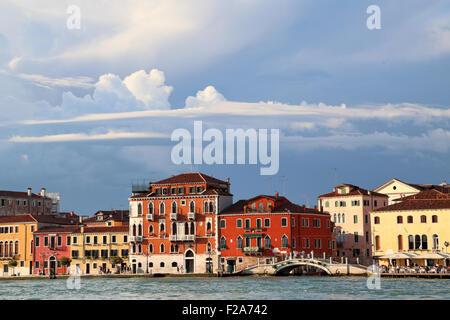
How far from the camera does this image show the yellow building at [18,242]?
81438 mm

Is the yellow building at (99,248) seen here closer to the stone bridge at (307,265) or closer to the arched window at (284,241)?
the stone bridge at (307,265)

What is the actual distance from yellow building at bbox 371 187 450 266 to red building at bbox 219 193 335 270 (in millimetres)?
7585

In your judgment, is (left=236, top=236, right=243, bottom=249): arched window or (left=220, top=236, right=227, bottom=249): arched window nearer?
(left=236, top=236, right=243, bottom=249): arched window

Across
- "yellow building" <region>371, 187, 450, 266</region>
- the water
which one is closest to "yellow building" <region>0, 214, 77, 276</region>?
the water

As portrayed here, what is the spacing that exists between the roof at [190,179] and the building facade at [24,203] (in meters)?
25.7

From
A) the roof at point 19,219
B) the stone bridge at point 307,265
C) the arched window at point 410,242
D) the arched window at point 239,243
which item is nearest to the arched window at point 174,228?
the arched window at point 239,243

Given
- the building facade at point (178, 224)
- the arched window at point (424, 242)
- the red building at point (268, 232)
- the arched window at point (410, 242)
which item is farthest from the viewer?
the building facade at point (178, 224)

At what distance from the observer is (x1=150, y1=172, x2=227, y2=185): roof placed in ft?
250

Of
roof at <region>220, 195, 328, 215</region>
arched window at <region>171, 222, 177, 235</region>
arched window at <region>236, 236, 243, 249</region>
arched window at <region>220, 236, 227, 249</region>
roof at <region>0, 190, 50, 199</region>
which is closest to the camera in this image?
roof at <region>220, 195, 328, 215</region>

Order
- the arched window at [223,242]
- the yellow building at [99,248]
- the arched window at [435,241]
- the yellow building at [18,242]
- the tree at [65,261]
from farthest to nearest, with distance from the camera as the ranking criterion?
the yellow building at [18,242] → the yellow building at [99,248] → the tree at [65,261] → the arched window at [223,242] → the arched window at [435,241]

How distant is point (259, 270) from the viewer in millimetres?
68562

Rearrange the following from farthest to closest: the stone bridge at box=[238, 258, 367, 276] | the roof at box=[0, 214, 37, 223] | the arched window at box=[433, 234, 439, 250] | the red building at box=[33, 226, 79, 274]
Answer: the roof at box=[0, 214, 37, 223], the red building at box=[33, 226, 79, 274], the stone bridge at box=[238, 258, 367, 276], the arched window at box=[433, 234, 439, 250]

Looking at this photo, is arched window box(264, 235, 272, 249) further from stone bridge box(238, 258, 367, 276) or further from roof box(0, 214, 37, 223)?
roof box(0, 214, 37, 223)
